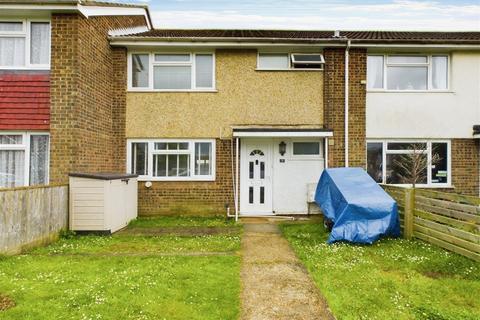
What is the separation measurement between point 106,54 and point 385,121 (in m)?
8.52

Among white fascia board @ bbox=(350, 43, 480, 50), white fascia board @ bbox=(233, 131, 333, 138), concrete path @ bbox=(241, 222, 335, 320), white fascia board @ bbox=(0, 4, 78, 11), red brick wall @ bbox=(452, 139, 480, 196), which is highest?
white fascia board @ bbox=(0, 4, 78, 11)

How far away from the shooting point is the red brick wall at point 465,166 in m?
10.8

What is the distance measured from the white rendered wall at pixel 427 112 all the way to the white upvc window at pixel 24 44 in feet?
29.8

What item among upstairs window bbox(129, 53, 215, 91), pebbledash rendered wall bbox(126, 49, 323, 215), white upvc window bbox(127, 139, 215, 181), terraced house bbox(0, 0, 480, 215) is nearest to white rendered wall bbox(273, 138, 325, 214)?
terraced house bbox(0, 0, 480, 215)

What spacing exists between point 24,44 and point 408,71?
1085 centimetres

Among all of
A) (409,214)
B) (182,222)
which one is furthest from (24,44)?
(409,214)

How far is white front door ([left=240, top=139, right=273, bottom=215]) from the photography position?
10742 millimetres

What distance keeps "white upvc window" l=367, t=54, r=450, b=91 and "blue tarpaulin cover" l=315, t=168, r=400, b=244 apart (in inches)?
175

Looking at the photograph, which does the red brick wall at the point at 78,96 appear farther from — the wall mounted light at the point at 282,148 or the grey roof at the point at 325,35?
the wall mounted light at the point at 282,148

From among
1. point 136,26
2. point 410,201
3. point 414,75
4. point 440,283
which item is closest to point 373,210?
point 410,201

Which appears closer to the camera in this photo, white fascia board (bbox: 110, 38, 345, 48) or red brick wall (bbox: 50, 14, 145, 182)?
red brick wall (bbox: 50, 14, 145, 182)

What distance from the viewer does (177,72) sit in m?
10.8

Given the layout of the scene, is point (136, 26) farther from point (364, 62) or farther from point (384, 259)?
point (384, 259)

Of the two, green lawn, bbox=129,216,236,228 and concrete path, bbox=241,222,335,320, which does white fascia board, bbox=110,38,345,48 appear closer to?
green lawn, bbox=129,216,236,228
